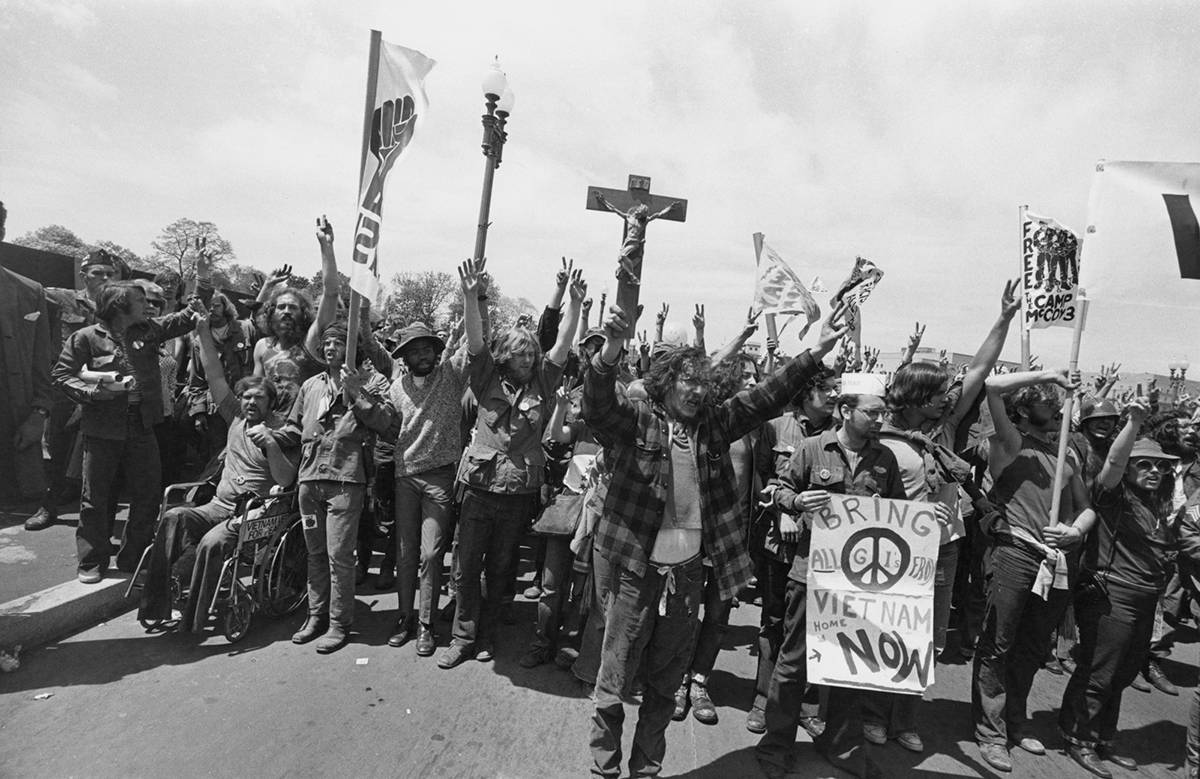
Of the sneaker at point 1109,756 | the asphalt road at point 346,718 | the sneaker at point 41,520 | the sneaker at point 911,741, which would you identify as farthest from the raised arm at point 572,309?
the sneaker at point 41,520

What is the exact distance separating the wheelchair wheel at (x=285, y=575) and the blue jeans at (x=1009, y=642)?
4.59 metres

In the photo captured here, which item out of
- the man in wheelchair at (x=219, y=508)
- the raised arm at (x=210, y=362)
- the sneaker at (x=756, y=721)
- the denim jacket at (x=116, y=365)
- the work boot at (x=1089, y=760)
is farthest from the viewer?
the denim jacket at (x=116, y=365)

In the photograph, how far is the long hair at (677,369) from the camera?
2.88m

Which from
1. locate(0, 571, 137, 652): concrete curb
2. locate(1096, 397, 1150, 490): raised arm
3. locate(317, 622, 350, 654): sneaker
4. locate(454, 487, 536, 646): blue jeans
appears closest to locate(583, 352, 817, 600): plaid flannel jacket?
locate(454, 487, 536, 646): blue jeans

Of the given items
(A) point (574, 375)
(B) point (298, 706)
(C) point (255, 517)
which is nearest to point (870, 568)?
(A) point (574, 375)

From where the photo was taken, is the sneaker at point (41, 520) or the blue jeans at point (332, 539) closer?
the blue jeans at point (332, 539)

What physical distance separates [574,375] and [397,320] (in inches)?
164

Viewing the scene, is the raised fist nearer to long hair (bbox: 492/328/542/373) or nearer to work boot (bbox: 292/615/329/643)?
long hair (bbox: 492/328/542/373)

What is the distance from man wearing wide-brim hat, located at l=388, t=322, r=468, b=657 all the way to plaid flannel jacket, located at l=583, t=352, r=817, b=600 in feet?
5.60

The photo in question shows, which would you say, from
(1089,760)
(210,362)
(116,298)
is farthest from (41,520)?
(1089,760)

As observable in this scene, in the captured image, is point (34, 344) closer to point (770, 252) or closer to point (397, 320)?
point (397, 320)

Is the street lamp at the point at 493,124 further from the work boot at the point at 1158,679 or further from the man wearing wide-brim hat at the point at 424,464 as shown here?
the work boot at the point at 1158,679

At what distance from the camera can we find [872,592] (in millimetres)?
3131

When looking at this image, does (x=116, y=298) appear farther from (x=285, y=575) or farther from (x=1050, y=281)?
(x=1050, y=281)
